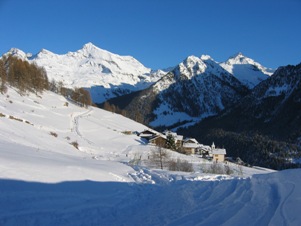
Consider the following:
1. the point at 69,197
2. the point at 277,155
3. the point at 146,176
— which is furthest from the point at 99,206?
the point at 277,155

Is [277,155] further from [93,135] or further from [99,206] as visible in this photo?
[99,206]

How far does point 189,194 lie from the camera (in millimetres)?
13883

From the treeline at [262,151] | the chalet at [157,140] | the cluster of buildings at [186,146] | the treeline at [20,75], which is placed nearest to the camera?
the treeline at [20,75]

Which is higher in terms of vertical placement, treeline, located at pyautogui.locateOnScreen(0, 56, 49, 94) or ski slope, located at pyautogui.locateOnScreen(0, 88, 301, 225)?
treeline, located at pyautogui.locateOnScreen(0, 56, 49, 94)

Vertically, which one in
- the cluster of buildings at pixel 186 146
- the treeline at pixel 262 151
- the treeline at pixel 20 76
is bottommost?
the cluster of buildings at pixel 186 146

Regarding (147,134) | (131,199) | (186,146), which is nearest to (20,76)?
(147,134)

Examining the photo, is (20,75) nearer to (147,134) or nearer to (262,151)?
(147,134)

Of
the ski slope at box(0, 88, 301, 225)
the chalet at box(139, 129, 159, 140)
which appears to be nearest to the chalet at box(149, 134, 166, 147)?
the chalet at box(139, 129, 159, 140)

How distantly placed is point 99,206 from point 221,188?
5913 millimetres

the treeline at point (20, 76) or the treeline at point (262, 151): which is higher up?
the treeline at point (20, 76)

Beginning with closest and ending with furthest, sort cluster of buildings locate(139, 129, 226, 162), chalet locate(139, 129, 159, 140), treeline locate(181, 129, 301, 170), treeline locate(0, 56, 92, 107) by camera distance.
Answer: treeline locate(0, 56, 92, 107)
cluster of buildings locate(139, 129, 226, 162)
chalet locate(139, 129, 159, 140)
treeline locate(181, 129, 301, 170)

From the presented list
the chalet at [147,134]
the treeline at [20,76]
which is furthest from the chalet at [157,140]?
the treeline at [20,76]

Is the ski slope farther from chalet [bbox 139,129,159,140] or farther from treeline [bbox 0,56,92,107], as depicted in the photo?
chalet [bbox 139,129,159,140]

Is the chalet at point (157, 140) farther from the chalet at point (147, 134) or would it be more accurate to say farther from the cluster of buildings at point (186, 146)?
the chalet at point (147, 134)
